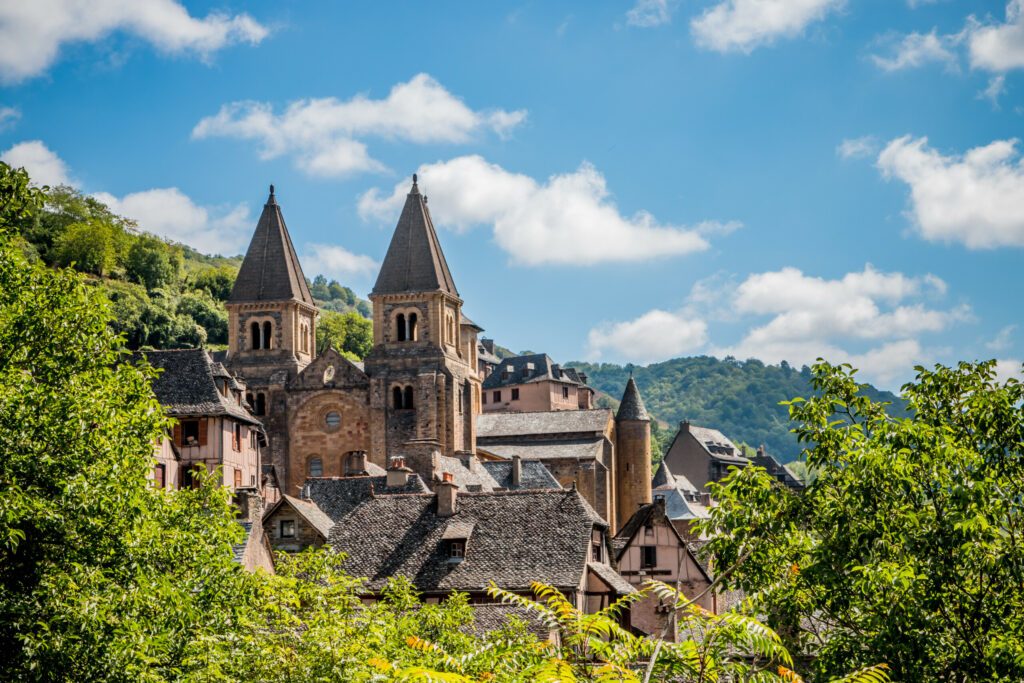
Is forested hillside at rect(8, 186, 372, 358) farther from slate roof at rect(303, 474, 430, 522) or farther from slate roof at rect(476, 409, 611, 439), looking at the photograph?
slate roof at rect(303, 474, 430, 522)

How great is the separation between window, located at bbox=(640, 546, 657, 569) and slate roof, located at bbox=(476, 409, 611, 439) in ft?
116

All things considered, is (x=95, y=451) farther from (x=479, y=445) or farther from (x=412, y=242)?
(x=479, y=445)

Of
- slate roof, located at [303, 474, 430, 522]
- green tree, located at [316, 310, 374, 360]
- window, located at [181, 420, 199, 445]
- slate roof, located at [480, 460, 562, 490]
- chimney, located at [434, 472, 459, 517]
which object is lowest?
chimney, located at [434, 472, 459, 517]

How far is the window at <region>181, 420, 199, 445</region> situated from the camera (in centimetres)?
6038

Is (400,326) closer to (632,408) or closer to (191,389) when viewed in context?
(632,408)

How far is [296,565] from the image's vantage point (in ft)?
126

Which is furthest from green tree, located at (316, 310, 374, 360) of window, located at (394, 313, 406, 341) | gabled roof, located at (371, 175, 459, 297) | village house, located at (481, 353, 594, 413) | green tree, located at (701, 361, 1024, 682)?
green tree, located at (701, 361, 1024, 682)

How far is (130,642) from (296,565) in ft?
54.4

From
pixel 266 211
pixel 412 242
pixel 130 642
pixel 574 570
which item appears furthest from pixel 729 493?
pixel 266 211

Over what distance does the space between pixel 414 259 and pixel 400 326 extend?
4668 millimetres

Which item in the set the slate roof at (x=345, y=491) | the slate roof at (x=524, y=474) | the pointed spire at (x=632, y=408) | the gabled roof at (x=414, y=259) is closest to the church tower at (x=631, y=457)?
the pointed spire at (x=632, y=408)

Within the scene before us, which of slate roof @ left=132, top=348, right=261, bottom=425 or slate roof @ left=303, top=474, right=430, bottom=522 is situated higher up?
slate roof @ left=132, top=348, right=261, bottom=425

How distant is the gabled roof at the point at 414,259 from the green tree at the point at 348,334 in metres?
70.3

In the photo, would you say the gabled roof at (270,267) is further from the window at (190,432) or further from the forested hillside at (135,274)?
the forested hillside at (135,274)
